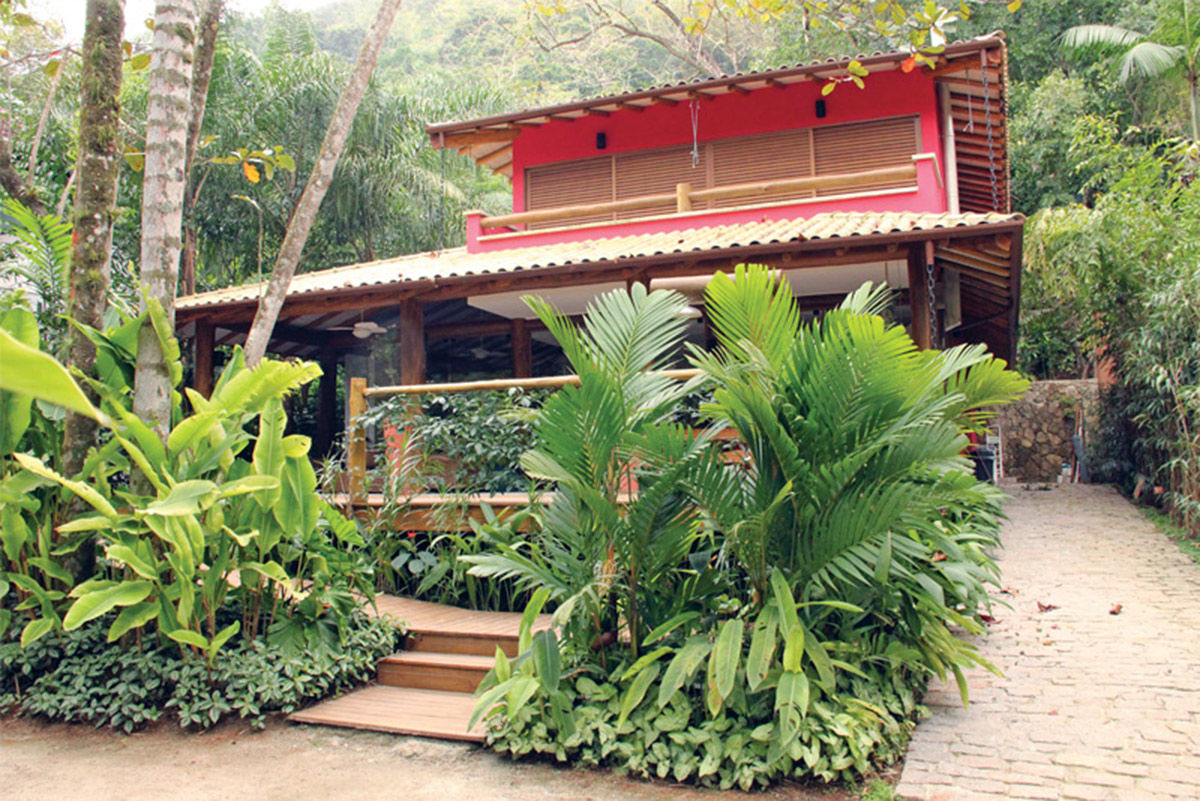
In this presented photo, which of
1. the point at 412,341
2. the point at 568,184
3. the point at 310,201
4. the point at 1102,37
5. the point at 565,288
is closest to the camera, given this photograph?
the point at 310,201

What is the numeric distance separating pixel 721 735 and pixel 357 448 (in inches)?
155

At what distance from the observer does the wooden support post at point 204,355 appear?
35.4 ft

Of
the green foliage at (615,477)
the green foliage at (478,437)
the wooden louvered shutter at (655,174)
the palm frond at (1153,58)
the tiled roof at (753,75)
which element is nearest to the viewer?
the green foliage at (615,477)

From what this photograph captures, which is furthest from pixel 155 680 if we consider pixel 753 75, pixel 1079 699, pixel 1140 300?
pixel 1140 300

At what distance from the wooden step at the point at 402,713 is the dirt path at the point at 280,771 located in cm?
6

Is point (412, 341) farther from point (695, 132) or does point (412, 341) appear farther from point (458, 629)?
point (458, 629)

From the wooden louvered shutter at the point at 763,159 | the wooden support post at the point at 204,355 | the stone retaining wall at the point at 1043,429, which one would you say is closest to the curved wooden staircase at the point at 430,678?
the wooden support post at the point at 204,355

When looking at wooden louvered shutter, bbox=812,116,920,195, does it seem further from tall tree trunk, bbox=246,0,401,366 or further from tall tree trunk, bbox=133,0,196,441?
tall tree trunk, bbox=133,0,196,441

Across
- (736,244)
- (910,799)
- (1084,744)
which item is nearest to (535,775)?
(910,799)

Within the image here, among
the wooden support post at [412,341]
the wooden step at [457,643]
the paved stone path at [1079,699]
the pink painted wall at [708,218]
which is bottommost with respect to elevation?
the paved stone path at [1079,699]

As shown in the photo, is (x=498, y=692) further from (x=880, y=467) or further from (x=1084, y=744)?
(x=1084, y=744)

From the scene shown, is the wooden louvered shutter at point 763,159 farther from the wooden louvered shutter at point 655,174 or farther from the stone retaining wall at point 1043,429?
the stone retaining wall at point 1043,429

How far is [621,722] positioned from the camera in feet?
12.7

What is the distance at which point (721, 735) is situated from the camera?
381cm
